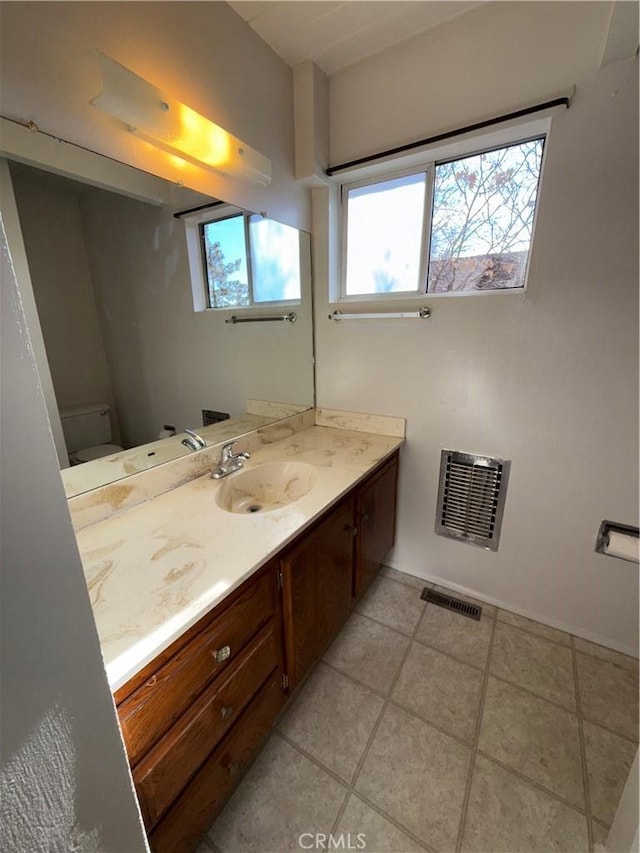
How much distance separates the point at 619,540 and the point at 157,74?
236cm

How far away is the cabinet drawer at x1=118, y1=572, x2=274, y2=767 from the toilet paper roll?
1.43 meters

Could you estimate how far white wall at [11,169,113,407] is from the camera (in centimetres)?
96

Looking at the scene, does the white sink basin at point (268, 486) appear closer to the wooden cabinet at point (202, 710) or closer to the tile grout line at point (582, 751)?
the wooden cabinet at point (202, 710)

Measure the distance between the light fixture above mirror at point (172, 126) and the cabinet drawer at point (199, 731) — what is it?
1.54 metres

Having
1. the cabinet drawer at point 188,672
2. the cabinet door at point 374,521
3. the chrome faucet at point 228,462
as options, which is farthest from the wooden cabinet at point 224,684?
the chrome faucet at point 228,462

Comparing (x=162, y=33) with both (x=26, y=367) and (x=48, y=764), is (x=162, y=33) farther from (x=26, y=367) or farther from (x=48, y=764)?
(x=48, y=764)

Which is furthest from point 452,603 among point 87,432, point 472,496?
point 87,432

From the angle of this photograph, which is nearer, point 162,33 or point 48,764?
point 48,764

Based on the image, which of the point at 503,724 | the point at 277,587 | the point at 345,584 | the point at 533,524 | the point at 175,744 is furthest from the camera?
the point at 533,524

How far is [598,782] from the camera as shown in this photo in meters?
1.12

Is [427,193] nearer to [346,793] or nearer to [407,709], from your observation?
[407,709]

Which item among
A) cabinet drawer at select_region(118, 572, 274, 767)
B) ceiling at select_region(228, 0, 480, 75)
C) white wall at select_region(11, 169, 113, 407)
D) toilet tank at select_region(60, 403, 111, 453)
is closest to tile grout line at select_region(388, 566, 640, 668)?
cabinet drawer at select_region(118, 572, 274, 767)

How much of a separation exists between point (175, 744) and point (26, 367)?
0.89 m

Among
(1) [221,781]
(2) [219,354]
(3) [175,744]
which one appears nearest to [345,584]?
(1) [221,781]
